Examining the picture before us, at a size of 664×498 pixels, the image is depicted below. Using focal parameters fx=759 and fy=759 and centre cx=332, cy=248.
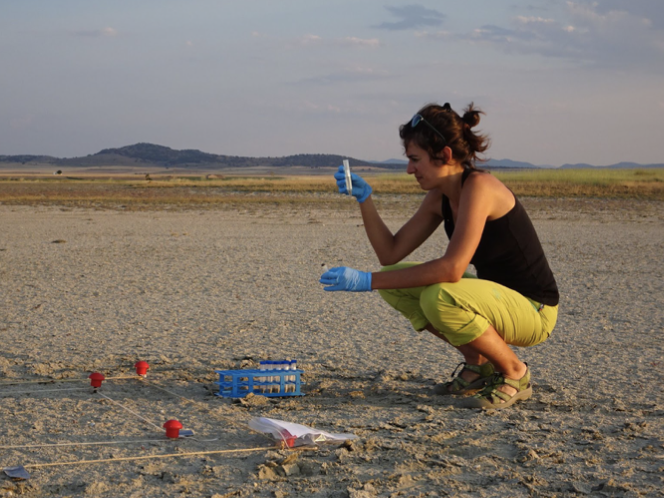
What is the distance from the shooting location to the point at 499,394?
3.70m

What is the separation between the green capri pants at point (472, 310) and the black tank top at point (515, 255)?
0.25ft

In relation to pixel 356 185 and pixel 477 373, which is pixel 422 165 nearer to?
pixel 356 185

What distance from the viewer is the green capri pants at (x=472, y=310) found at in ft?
11.5

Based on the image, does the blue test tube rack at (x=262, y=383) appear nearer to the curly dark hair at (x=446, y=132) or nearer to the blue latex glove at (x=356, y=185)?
the blue latex glove at (x=356, y=185)

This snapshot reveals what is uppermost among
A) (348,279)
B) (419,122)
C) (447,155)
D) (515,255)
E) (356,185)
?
(419,122)

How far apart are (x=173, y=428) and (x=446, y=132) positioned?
1788 mm

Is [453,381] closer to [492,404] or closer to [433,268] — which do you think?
[492,404]

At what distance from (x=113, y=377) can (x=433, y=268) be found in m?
1.99

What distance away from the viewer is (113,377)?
4.29 meters

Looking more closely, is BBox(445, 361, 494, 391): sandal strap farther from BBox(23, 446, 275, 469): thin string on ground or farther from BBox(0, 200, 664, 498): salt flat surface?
BBox(23, 446, 275, 469): thin string on ground


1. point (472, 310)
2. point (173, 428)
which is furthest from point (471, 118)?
point (173, 428)

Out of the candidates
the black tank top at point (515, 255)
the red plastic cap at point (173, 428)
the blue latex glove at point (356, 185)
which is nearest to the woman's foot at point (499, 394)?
the black tank top at point (515, 255)

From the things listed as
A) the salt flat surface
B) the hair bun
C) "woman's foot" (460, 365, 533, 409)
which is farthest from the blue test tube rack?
the hair bun

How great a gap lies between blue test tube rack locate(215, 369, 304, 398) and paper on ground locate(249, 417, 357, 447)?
0.62m
